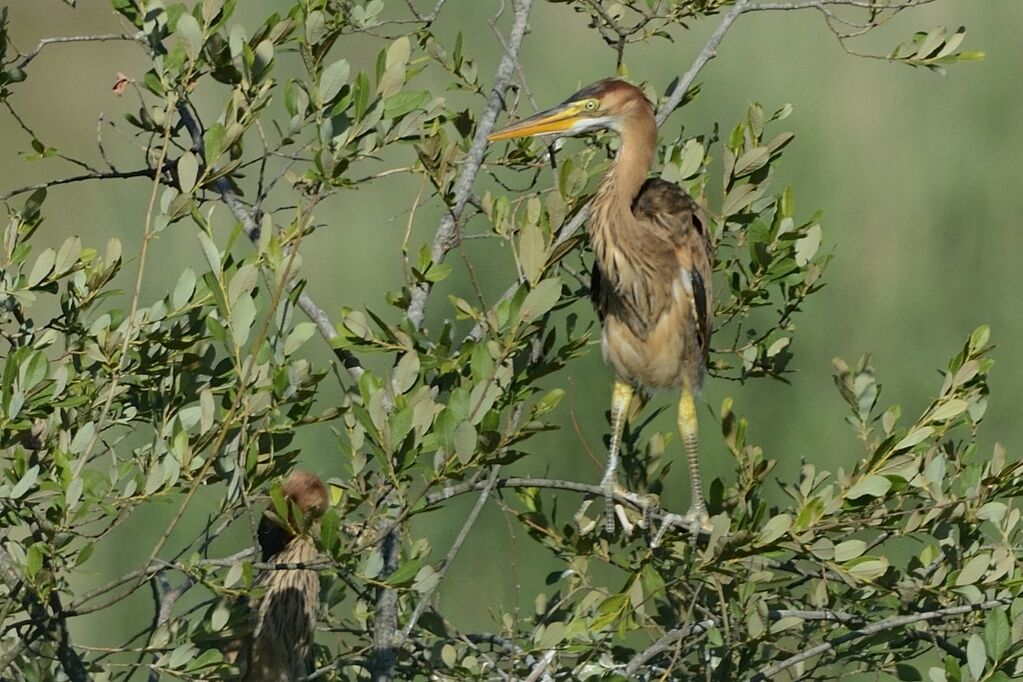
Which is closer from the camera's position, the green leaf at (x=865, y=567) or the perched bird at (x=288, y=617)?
the green leaf at (x=865, y=567)

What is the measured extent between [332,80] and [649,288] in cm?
143

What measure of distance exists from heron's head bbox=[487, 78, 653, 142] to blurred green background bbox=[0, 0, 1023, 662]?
107 centimetres

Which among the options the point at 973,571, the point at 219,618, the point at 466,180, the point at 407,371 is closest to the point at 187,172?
the point at 407,371

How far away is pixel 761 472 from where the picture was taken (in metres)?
2.70

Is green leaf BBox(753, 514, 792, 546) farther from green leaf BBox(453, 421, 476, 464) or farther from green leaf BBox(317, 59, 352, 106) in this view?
→ green leaf BBox(317, 59, 352, 106)

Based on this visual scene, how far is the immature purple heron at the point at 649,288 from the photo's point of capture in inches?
123

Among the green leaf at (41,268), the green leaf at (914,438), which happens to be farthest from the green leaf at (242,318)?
the green leaf at (914,438)

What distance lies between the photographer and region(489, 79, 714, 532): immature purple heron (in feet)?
10.3

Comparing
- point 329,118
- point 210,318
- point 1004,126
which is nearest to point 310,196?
point 329,118

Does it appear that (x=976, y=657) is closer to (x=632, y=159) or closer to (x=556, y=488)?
(x=556, y=488)

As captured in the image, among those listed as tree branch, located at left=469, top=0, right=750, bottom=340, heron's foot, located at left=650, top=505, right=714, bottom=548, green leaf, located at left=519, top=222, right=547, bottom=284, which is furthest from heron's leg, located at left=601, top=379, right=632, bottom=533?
green leaf, located at left=519, top=222, right=547, bottom=284

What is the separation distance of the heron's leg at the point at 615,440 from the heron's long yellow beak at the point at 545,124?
73 centimetres

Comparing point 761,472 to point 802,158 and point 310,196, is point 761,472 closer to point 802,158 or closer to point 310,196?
point 310,196

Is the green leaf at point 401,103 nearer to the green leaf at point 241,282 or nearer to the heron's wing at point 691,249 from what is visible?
the green leaf at point 241,282
